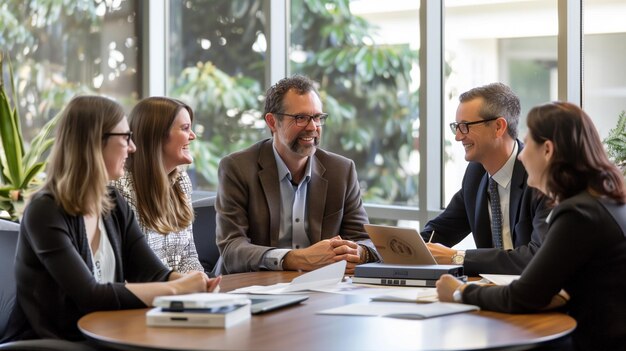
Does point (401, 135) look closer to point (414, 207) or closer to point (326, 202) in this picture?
point (414, 207)

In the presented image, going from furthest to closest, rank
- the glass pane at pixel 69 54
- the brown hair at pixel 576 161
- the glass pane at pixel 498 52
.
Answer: the glass pane at pixel 69 54, the glass pane at pixel 498 52, the brown hair at pixel 576 161

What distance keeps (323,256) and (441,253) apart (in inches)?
17.3

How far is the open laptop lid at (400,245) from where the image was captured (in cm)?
310

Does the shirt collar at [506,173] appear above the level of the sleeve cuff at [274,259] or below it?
above

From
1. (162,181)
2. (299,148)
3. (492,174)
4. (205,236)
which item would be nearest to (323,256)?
(299,148)

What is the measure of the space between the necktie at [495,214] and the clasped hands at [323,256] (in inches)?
22.8

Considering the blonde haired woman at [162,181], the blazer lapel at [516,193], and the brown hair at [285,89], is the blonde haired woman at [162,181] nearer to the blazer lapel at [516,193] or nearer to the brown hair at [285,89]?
the brown hair at [285,89]

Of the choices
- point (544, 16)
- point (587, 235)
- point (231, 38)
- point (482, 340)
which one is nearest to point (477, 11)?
point (544, 16)

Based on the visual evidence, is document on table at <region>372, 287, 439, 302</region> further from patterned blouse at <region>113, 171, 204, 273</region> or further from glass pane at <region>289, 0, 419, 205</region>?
glass pane at <region>289, 0, 419, 205</region>

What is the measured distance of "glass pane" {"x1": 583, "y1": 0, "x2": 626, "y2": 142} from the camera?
4.23 meters

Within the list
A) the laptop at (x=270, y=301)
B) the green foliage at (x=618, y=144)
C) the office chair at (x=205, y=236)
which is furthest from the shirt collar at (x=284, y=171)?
the green foliage at (x=618, y=144)

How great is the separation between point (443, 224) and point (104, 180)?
1.70 m

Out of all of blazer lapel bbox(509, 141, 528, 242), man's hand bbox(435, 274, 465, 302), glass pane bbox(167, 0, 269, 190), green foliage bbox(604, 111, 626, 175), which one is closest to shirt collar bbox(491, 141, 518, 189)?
blazer lapel bbox(509, 141, 528, 242)

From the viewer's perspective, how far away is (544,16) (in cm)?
462
